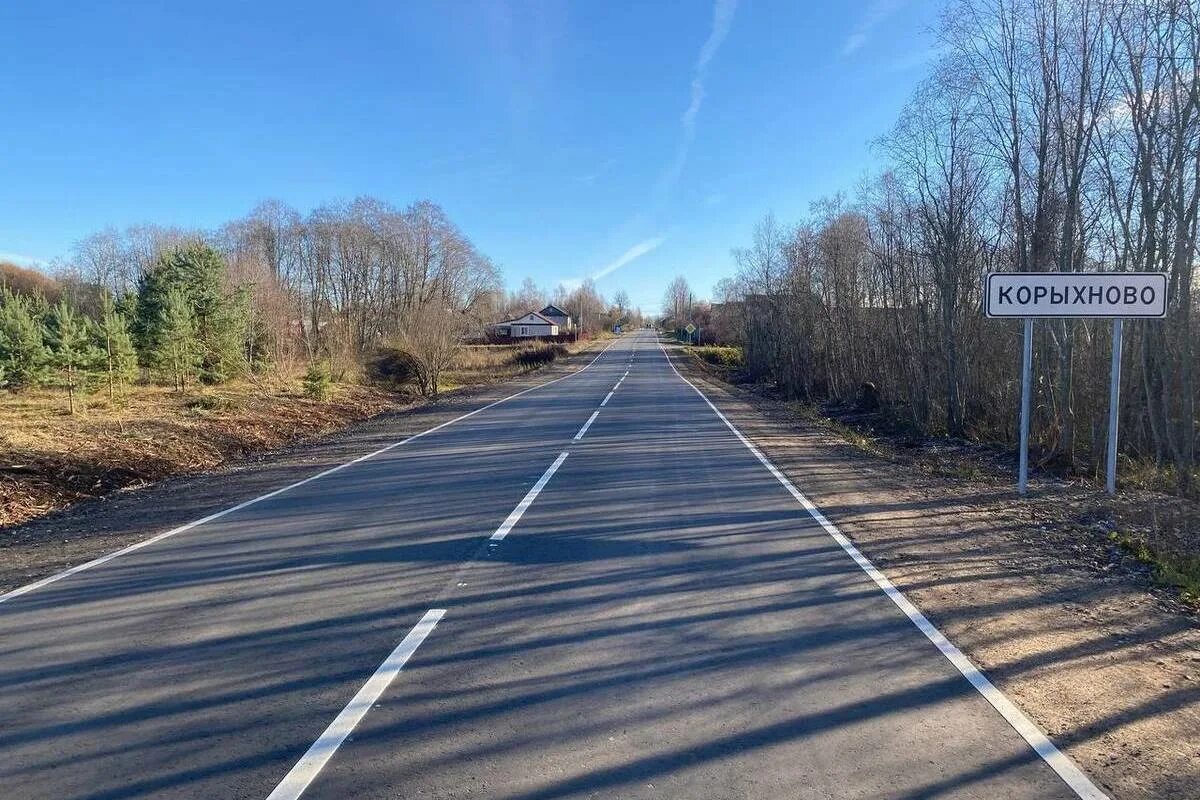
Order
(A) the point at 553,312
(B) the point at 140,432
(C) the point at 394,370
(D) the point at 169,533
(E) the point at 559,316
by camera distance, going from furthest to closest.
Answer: (A) the point at 553,312
(E) the point at 559,316
(C) the point at 394,370
(B) the point at 140,432
(D) the point at 169,533

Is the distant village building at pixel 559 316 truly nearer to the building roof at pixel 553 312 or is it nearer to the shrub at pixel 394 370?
the building roof at pixel 553 312

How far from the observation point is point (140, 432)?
15398 millimetres

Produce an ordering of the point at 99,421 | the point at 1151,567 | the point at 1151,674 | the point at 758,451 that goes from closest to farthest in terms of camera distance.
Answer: the point at 1151,674, the point at 1151,567, the point at 758,451, the point at 99,421

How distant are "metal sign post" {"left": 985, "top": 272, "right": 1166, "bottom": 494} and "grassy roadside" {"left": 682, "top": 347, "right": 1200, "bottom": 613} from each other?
1.91 ft

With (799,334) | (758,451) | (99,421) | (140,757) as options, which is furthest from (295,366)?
(140,757)

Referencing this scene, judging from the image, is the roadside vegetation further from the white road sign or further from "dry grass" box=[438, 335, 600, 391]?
the white road sign

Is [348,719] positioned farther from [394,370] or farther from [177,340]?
[394,370]

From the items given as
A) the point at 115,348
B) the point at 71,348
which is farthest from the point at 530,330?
the point at 71,348

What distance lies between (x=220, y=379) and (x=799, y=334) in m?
25.4

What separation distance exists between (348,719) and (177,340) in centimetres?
2692

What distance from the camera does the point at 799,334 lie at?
36.8m

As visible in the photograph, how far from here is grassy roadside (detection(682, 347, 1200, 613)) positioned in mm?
6766

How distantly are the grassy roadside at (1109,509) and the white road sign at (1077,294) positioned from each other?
2.38 meters

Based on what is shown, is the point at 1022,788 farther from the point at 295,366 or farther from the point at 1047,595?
the point at 295,366
